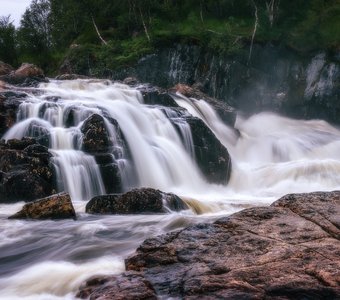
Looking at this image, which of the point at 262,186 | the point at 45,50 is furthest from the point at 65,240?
the point at 45,50

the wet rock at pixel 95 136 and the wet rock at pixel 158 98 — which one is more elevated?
the wet rock at pixel 158 98

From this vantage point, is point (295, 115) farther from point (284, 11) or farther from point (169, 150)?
point (169, 150)

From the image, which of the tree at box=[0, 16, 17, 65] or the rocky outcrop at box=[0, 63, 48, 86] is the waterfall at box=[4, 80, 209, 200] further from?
the tree at box=[0, 16, 17, 65]

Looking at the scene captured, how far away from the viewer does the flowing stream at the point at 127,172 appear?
756 centimetres

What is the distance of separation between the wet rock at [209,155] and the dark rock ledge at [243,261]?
10.9 metres

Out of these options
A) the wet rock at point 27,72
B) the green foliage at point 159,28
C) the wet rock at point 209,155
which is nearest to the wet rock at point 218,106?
the wet rock at point 209,155

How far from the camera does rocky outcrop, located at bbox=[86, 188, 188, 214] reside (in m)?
11.0

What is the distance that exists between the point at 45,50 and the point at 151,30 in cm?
1341

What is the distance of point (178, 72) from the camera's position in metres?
33.8

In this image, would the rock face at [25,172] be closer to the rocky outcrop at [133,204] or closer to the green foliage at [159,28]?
the rocky outcrop at [133,204]

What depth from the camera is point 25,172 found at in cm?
1301

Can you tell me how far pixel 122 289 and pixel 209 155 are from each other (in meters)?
13.9

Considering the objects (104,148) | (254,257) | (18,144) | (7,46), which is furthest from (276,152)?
(7,46)

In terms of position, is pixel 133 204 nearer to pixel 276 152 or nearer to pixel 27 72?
pixel 276 152
